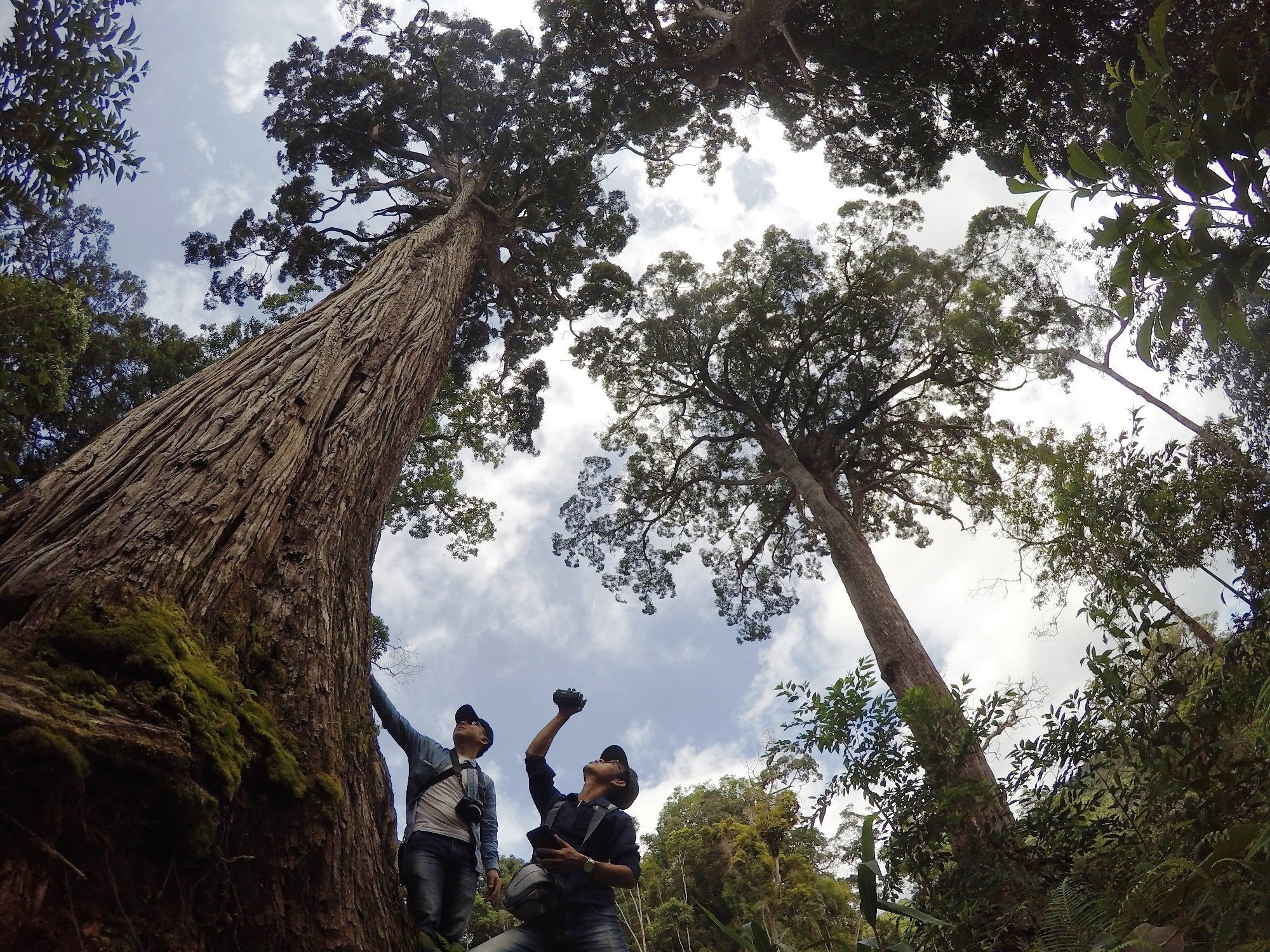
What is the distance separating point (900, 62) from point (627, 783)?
28.2 ft

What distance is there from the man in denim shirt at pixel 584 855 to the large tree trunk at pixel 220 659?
78cm

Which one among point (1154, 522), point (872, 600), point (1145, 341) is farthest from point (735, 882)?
point (1145, 341)

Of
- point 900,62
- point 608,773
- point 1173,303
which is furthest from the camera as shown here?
point 900,62

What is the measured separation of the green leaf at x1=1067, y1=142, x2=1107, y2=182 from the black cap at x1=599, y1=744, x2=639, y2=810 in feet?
8.99

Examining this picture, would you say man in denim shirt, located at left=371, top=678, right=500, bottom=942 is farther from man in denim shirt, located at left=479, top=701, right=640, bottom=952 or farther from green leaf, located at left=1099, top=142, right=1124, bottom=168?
green leaf, located at left=1099, top=142, right=1124, bottom=168

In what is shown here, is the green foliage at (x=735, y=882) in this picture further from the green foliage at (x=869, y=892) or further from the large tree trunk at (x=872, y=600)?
the green foliage at (x=869, y=892)

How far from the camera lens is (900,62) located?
8.84 metres

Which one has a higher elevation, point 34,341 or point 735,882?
point 34,341

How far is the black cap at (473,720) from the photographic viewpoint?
375 centimetres

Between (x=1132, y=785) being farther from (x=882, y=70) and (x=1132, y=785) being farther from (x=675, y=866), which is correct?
(x=675, y=866)

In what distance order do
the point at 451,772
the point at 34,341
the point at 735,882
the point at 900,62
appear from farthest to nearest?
the point at 735,882
the point at 900,62
the point at 34,341
the point at 451,772

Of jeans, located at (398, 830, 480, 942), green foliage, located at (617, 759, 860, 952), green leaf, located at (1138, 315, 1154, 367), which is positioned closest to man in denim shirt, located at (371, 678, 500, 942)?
jeans, located at (398, 830, 480, 942)

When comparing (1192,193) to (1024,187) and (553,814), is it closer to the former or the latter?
(1024,187)

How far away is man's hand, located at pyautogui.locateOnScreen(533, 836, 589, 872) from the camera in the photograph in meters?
2.77
